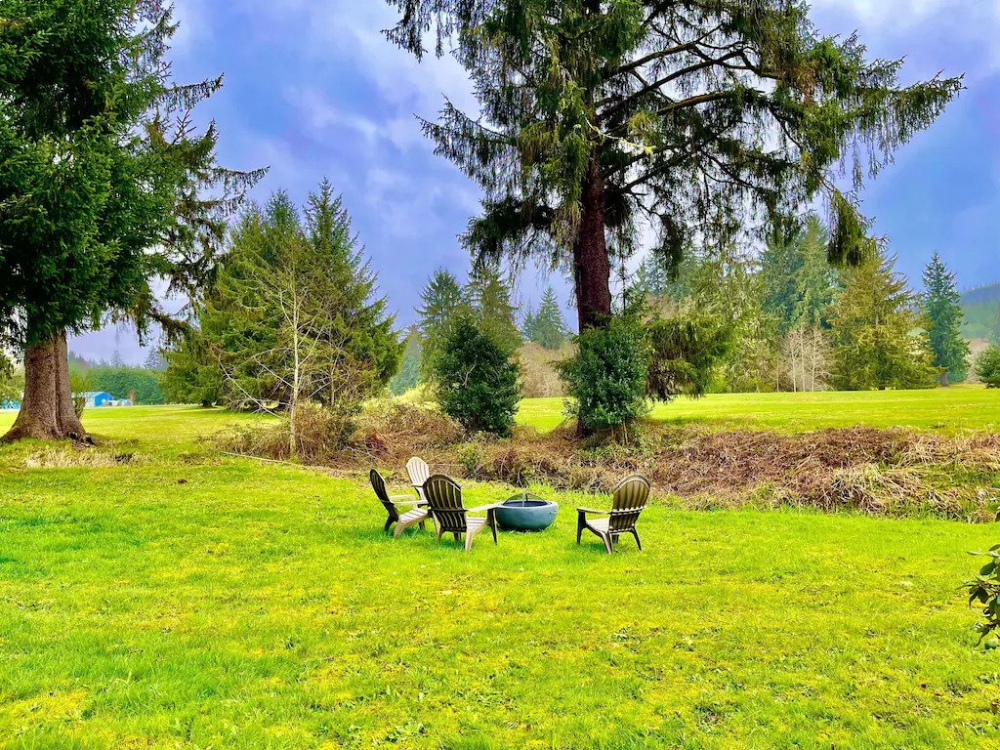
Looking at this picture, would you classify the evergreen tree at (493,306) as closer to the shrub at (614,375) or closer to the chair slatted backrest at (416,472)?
the shrub at (614,375)

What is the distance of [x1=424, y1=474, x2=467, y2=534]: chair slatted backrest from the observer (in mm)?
6809

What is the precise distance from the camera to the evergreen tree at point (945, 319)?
1720 inches

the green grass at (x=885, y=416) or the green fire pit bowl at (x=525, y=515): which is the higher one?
the green grass at (x=885, y=416)

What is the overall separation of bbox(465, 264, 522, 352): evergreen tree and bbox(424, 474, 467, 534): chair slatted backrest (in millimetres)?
8870

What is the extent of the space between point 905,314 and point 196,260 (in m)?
38.6

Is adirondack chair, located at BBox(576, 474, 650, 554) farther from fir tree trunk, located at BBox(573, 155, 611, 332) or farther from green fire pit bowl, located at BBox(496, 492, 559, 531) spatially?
fir tree trunk, located at BBox(573, 155, 611, 332)

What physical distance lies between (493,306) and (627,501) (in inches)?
1596

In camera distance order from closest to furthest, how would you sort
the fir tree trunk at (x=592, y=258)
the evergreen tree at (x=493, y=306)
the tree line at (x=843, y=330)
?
the fir tree trunk at (x=592, y=258) → the evergreen tree at (x=493, y=306) → the tree line at (x=843, y=330)

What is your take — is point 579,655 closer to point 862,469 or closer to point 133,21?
point 862,469

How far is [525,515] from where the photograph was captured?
307 inches

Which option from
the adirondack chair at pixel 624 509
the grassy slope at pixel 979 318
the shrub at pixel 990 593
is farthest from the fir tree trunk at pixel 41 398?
the grassy slope at pixel 979 318

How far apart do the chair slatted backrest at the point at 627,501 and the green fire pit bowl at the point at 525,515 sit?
1.18 m

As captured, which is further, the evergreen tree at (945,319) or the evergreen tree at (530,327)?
the evergreen tree at (530,327)

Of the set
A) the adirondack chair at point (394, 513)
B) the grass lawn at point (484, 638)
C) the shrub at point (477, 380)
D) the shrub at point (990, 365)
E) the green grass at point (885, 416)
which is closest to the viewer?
the grass lawn at point (484, 638)
